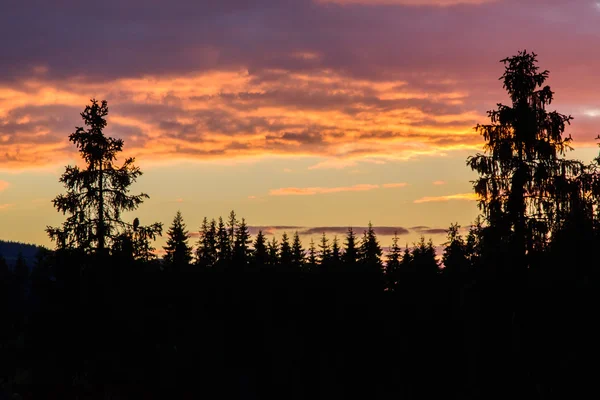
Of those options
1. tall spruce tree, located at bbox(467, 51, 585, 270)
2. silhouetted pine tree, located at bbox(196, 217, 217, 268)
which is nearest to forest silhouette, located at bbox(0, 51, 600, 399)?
tall spruce tree, located at bbox(467, 51, 585, 270)

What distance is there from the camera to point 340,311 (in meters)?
42.5

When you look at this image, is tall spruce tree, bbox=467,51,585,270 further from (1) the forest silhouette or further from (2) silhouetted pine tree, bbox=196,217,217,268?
(2) silhouetted pine tree, bbox=196,217,217,268

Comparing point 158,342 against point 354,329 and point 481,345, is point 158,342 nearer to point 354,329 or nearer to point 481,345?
point 354,329

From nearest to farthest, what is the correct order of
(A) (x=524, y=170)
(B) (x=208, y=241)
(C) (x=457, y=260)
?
(A) (x=524, y=170) < (C) (x=457, y=260) < (B) (x=208, y=241)

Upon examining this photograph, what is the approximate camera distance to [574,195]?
76.6 ft

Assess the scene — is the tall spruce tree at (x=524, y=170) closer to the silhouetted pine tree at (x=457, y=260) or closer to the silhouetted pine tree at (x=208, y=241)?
the silhouetted pine tree at (x=457, y=260)

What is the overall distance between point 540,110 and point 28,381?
77.5ft

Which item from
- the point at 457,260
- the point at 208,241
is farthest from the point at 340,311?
the point at 208,241

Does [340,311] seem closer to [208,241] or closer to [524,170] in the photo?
[524,170]

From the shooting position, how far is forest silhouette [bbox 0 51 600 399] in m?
22.2

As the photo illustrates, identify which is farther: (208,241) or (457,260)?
(208,241)

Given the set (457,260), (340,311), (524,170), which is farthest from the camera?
(457,260)

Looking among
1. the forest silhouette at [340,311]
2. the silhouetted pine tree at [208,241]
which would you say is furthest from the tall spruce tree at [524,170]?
the silhouetted pine tree at [208,241]

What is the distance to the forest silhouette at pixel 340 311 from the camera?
22.2 m
